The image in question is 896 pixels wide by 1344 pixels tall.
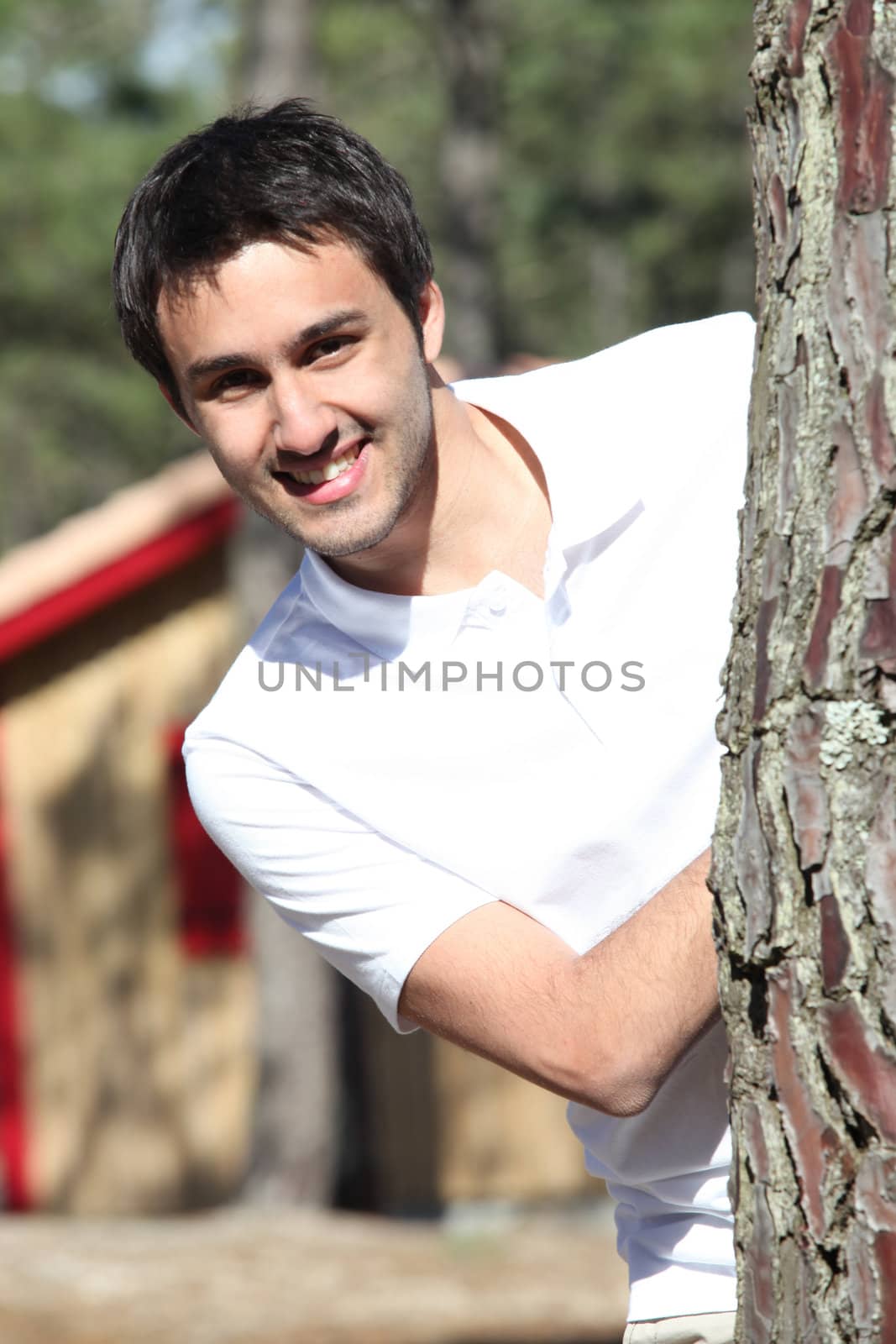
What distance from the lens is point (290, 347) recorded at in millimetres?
2365

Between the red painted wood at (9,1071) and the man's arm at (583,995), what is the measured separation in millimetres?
8221

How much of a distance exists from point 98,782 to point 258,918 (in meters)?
1.42

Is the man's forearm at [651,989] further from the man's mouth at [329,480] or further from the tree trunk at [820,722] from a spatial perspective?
the man's mouth at [329,480]

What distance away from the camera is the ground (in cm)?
790

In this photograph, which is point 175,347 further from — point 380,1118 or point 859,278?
point 380,1118

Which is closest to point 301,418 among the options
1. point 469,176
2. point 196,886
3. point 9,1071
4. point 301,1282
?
point 301,1282

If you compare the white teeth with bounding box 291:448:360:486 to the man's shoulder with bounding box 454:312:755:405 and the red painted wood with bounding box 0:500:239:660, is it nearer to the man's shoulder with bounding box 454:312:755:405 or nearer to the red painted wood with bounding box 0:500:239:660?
the man's shoulder with bounding box 454:312:755:405

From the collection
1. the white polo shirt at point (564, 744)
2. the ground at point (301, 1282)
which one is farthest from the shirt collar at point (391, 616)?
the ground at point (301, 1282)

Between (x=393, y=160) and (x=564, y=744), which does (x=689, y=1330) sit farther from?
(x=393, y=160)

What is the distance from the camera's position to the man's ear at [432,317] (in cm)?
271

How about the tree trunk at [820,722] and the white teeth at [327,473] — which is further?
the white teeth at [327,473]

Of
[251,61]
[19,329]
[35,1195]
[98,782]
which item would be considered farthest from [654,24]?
[35,1195]

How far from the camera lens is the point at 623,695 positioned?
2283 mm

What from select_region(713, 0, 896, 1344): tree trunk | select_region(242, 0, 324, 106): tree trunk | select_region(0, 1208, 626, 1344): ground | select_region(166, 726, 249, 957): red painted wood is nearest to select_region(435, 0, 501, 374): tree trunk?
select_region(242, 0, 324, 106): tree trunk
